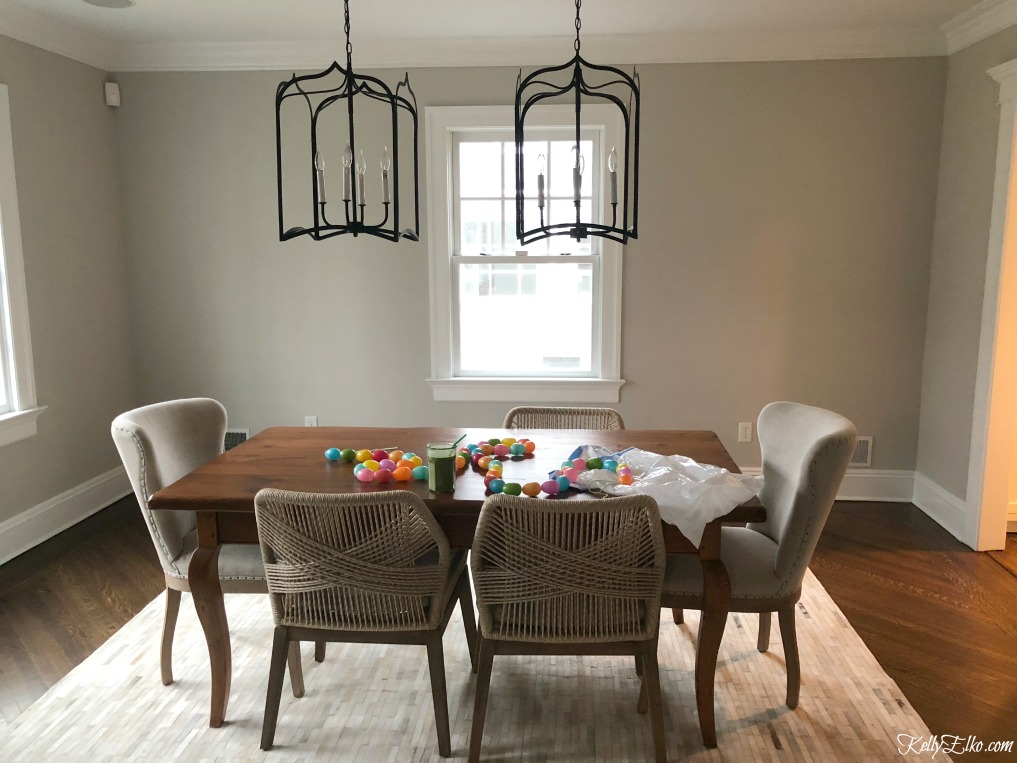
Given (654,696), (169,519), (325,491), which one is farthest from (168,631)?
(654,696)

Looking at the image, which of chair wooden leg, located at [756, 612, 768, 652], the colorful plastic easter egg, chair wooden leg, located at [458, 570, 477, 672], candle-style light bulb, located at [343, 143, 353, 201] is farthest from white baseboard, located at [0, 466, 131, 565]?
chair wooden leg, located at [756, 612, 768, 652]

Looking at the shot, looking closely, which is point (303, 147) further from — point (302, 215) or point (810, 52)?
point (810, 52)

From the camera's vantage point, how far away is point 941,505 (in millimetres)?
3758

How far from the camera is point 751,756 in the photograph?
2043 mm

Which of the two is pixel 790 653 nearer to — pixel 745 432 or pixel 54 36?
pixel 745 432

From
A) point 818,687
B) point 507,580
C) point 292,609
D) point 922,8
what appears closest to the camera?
point 507,580

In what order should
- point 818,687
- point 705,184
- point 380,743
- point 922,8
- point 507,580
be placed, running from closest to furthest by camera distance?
point 507,580
point 380,743
point 818,687
point 922,8
point 705,184

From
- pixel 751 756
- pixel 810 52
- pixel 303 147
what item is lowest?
pixel 751 756

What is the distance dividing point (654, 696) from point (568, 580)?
1.42ft

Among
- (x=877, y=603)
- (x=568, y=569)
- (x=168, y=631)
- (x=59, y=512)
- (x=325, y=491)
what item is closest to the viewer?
(x=568, y=569)

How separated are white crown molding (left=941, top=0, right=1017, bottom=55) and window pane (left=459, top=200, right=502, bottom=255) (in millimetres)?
2350

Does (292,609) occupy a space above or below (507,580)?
below

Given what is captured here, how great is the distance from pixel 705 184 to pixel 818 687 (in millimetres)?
2545

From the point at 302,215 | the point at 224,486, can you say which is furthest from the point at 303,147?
the point at 224,486
